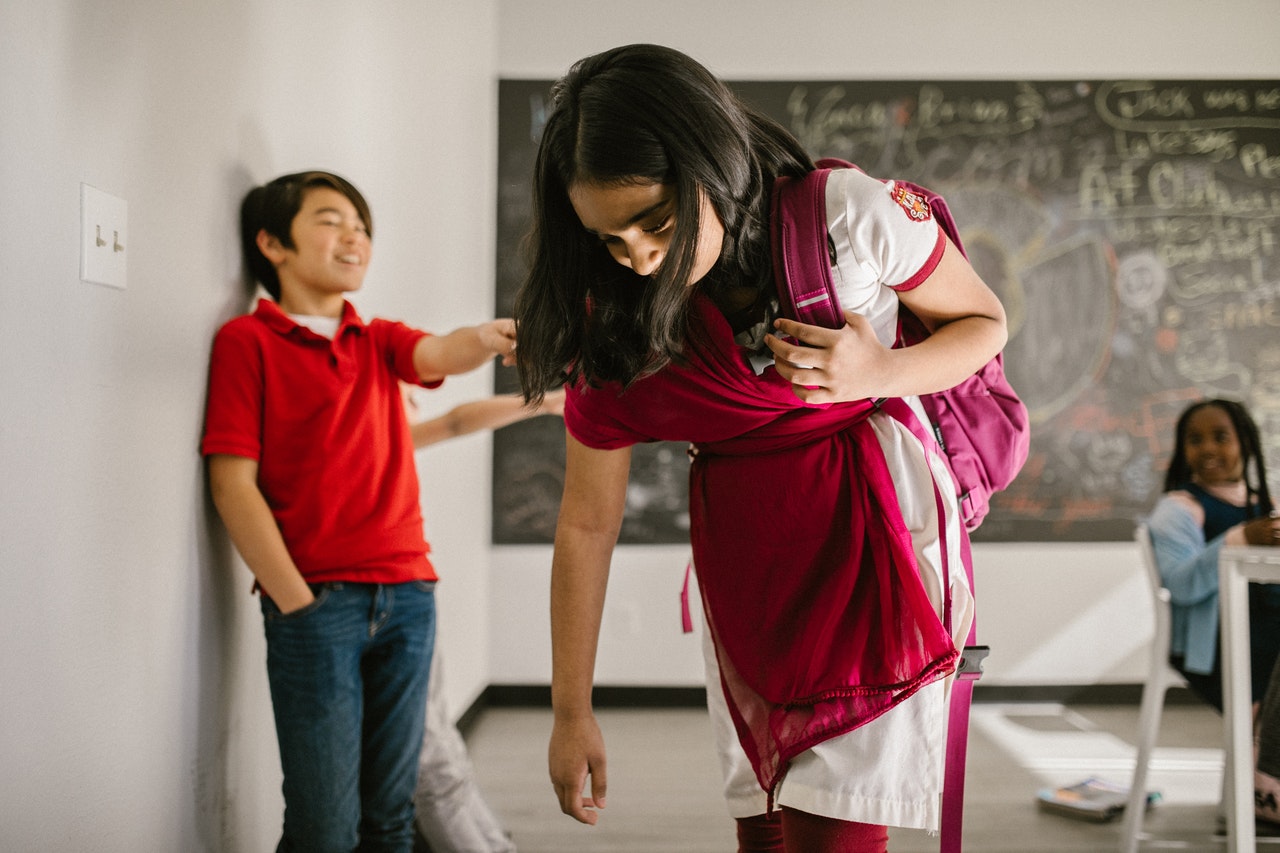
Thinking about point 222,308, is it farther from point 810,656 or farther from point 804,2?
point 804,2

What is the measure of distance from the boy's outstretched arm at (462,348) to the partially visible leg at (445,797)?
616 mm

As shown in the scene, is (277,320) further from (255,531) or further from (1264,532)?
(1264,532)

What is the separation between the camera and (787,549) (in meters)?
0.97

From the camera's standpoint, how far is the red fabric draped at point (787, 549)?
909mm

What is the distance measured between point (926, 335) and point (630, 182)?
1.19 feet

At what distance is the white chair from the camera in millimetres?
2088

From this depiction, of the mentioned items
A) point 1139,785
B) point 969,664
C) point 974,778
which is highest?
point 969,664

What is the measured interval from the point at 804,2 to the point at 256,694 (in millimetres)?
3127

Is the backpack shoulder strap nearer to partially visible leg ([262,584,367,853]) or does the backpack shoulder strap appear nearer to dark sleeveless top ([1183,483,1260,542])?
partially visible leg ([262,584,367,853])

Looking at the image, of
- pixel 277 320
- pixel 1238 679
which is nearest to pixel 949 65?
pixel 1238 679

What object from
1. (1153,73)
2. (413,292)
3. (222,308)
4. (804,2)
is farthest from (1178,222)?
(222,308)

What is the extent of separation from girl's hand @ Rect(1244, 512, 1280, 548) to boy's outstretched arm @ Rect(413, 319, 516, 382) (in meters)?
1.49

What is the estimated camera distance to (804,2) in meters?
3.65

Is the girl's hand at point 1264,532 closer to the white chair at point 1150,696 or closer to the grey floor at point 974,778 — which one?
the white chair at point 1150,696
